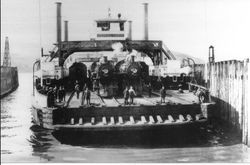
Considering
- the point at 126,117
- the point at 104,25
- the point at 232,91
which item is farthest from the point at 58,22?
the point at 232,91

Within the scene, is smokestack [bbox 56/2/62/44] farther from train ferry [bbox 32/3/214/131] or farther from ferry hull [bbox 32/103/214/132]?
ferry hull [bbox 32/103/214/132]

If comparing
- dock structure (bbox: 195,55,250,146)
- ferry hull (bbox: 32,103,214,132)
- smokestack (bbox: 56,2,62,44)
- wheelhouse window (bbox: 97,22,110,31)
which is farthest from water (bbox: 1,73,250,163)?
wheelhouse window (bbox: 97,22,110,31)

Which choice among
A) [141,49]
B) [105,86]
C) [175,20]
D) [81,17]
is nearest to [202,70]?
[141,49]

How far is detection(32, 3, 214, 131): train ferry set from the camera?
35.0 feet

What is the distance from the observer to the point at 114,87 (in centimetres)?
1365

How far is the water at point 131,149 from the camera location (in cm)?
938

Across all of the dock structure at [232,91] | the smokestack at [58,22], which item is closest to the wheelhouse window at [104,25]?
the smokestack at [58,22]

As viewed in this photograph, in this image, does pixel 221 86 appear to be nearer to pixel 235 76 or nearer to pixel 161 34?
pixel 235 76

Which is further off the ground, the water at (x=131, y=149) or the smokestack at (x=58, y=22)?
the smokestack at (x=58, y=22)

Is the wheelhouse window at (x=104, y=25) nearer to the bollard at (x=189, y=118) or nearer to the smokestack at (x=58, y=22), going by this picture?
the smokestack at (x=58, y=22)

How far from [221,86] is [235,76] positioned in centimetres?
215

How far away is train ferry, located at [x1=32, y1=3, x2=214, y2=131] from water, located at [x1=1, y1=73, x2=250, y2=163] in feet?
1.39

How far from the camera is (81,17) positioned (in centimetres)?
1098

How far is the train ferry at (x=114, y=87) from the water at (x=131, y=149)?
425 millimetres
